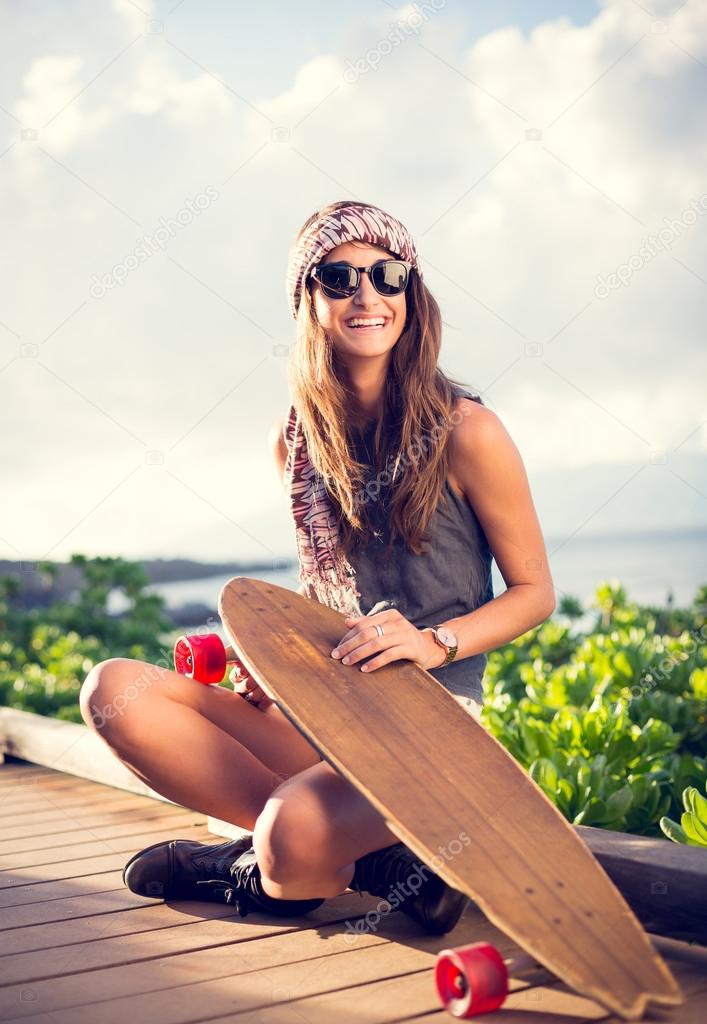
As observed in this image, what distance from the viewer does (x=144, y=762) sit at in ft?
7.52

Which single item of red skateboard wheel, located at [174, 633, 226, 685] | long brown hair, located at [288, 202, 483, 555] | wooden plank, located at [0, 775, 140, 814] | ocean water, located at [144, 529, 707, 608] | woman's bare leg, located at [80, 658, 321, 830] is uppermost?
ocean water, located at [144, 529, 707, 608]

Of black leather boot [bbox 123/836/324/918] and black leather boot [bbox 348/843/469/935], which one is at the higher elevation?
black leather boot [bbox 123/836/324/918]

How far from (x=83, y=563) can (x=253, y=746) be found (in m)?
5.34

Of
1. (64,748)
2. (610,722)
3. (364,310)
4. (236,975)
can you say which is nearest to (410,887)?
(236,975)

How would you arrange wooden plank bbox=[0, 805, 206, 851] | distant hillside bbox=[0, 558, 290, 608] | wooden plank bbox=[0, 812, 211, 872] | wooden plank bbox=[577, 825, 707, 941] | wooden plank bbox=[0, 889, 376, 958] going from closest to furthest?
wooden plank bbox=[577, 825, 707, 941] → wooden plank bbox=[0, 889, 376, 958] → wooden plank bbox=[0, 812, 211, 872] → wooden plank bbox=[0, 805, 206, 851] → distant hillside bbox=[0, 558, 290, 608]

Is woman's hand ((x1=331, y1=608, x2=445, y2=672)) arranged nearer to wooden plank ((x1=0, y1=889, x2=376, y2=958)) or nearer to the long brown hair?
the long brown hair

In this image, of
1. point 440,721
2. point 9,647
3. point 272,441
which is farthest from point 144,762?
point 9,647

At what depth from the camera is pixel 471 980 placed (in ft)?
5.40

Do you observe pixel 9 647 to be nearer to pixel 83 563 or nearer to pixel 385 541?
pixel 83 563

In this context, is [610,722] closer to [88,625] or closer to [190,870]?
[190,870]

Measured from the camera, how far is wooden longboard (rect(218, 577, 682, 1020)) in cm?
159

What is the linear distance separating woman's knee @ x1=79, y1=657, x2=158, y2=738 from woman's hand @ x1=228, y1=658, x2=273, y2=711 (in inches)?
9.9

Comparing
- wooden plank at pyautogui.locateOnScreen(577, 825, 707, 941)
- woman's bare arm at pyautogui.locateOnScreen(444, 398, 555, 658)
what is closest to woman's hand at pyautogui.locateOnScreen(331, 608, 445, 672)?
woman's bare arm at pyautogui.locateOnScreen(444, 398, 555, 658)

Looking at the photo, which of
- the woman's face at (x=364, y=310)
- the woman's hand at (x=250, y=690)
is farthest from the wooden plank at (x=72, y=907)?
the woman's face at (x=364, y=310)
